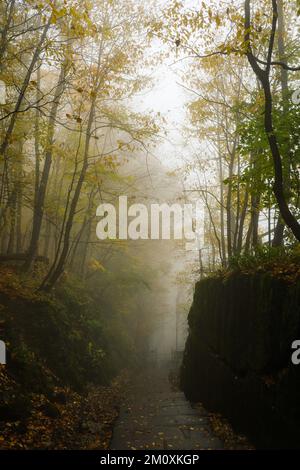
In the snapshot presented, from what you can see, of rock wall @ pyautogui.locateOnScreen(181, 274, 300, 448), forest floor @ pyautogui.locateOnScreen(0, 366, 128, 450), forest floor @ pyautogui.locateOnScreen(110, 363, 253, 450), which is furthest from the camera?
forest floor @ pyautogui.locateOnScreen(110, 363, 253, 450)

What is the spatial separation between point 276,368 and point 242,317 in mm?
1900

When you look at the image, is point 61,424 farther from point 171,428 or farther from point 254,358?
point 254,358

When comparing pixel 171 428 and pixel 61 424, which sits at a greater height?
pixel 61 424

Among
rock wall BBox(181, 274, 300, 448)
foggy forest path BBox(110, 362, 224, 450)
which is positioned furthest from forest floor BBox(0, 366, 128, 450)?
rock wall BBox(181, 274, 300, 448)

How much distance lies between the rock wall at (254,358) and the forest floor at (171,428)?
0.35 meters

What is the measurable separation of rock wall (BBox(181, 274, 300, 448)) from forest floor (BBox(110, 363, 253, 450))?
0.35 m

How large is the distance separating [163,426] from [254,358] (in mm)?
2801

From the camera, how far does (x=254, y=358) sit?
7355 mm

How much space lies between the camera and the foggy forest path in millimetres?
7062

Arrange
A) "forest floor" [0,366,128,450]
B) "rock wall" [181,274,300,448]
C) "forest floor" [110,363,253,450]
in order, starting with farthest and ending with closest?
"forest floor" [110,363,253,450], "forest floor" [0,366,128,450], "rock wall" [181,274,300,448]

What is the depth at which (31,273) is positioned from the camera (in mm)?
13742

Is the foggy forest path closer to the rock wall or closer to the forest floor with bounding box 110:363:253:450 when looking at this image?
the forest floor with bounding box 110:363:253:450

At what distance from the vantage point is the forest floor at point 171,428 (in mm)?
7051

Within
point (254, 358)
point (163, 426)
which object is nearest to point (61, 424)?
point (163, 426)
